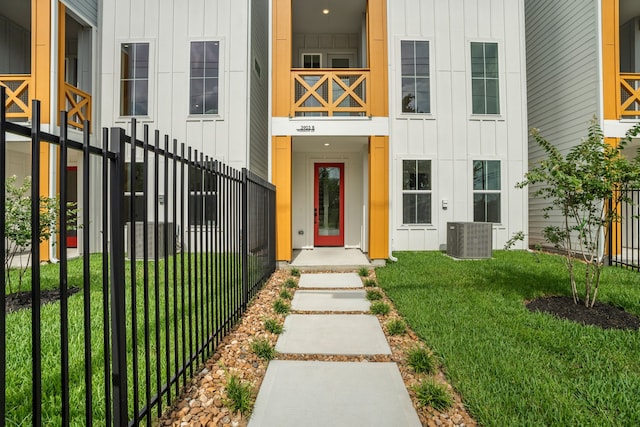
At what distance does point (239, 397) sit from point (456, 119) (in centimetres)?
955

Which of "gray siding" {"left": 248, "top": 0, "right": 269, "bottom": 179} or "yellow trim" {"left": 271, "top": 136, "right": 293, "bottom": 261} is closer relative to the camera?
"yellow trim" {"left": 271, "top": 136, "right": 293, "bottom": 261}

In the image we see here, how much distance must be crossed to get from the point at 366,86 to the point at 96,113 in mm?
7502

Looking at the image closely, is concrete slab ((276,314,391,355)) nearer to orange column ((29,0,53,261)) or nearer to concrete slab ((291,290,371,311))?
concrete slab ((291,290,371,311))

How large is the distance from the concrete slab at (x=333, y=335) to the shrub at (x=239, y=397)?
2.66ft

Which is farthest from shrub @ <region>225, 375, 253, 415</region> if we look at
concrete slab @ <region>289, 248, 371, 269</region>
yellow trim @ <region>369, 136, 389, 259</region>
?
yellow trim @ <region>369, 136, 389, 259</region>

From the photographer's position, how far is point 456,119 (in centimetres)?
975

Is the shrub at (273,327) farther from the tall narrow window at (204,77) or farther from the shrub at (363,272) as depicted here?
the tall narrow window at (204,77)

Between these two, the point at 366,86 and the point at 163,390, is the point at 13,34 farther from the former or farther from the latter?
the point at 163,390

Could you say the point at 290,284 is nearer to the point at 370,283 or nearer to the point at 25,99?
the point at 370,283

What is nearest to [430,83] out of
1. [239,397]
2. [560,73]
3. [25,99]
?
[560,73]

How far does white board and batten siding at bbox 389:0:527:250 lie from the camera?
31.6 ft

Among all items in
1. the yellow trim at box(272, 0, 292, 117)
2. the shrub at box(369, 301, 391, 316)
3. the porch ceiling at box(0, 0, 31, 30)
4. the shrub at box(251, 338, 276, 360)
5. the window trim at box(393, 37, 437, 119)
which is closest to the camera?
the shrub at box(251, 338, 276, 360)

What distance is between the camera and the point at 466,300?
4598 millimetres

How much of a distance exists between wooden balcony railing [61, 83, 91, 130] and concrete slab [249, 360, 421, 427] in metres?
9.13
